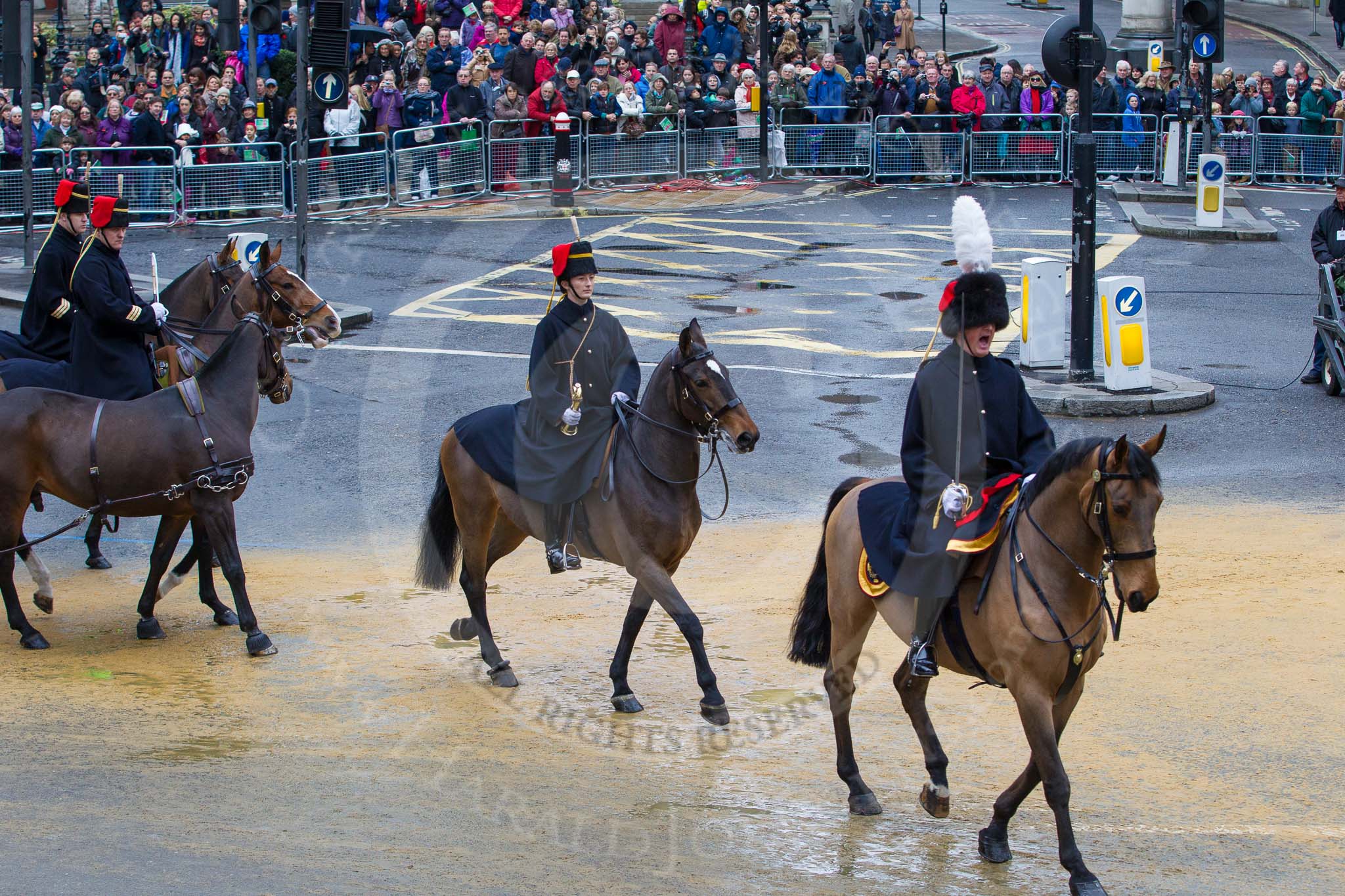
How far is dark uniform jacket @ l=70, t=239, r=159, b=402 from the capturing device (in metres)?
11.2

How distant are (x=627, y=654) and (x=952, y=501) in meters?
2.70

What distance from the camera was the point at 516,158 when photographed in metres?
28.1

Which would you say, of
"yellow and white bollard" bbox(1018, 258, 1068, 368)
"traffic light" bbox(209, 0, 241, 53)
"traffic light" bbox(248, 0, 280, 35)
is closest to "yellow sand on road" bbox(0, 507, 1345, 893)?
"yellow and white bollard" bbox(1018, 258, 1068, 368)

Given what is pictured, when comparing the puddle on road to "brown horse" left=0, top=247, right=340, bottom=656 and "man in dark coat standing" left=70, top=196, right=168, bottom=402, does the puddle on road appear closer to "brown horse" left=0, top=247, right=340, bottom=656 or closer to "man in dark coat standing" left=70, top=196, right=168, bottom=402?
"man in dark coat standing" left=70, top=196, right=168, bottom=402

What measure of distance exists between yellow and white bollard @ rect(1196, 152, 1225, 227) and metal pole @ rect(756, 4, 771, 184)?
25.1 feet

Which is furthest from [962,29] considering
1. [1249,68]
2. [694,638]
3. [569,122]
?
[694,638]

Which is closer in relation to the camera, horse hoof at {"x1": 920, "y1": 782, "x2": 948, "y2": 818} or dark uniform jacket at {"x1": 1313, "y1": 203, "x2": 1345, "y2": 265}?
horse hoof at {"x1": 920, "y1": 782, "x2": 948, "y2": 818}

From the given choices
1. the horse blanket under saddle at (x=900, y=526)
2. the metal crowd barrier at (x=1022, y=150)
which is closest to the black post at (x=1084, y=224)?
the horse blanket under saddle at (x=900, y=526)

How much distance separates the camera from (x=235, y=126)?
26297 mm

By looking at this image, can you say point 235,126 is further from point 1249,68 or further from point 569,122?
point 1249,68

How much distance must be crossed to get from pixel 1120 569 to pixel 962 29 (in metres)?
45.3

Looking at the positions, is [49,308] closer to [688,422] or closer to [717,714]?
[688,422]

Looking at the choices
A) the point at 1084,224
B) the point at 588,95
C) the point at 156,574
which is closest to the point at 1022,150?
the point at 588,95

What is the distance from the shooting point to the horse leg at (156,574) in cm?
1020
